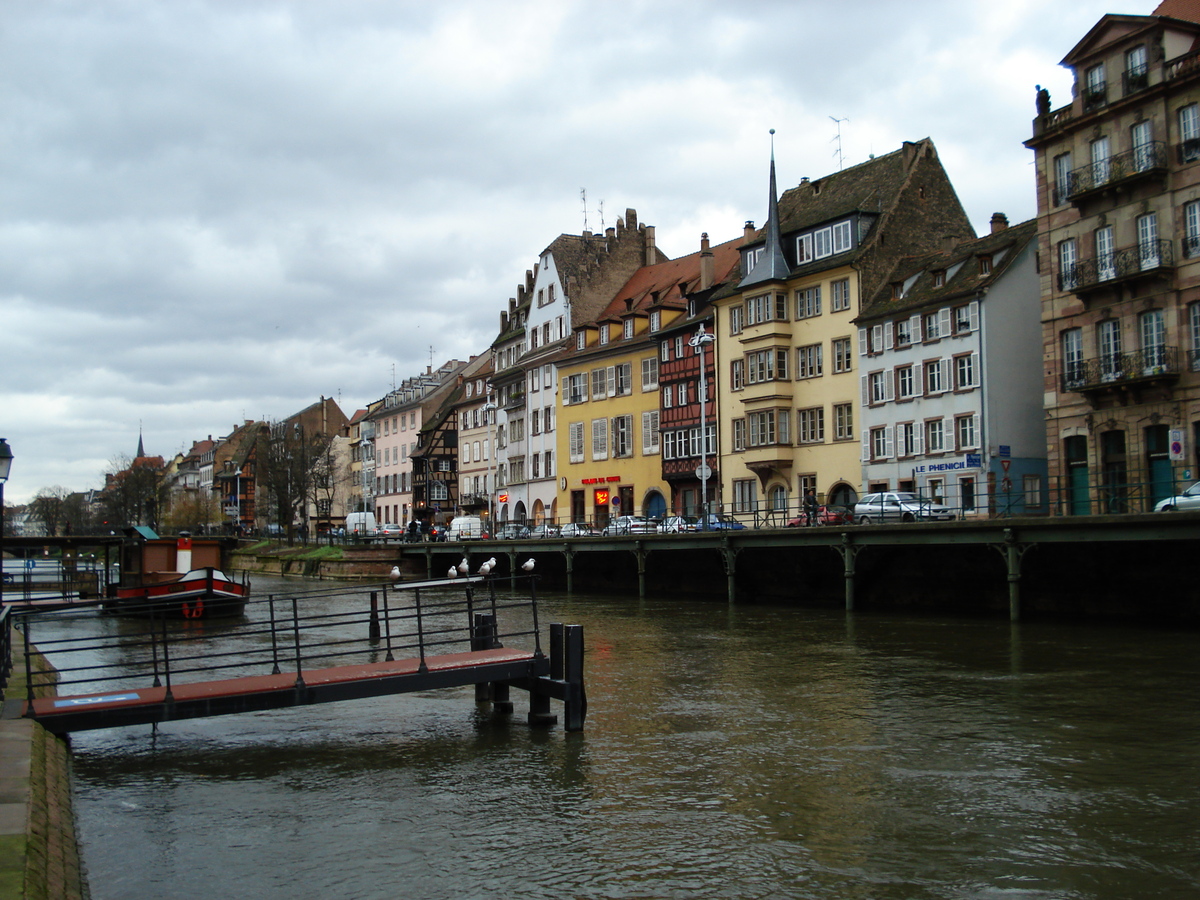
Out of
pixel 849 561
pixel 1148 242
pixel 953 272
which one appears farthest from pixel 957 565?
pixel 953 272

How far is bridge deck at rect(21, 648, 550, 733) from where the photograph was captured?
1260 cm

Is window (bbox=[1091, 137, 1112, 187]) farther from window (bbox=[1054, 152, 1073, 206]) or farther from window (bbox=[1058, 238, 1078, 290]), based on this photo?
window (bbox=[1058, 238, 1078, 290])

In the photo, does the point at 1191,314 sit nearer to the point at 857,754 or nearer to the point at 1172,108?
the point at 1172,108

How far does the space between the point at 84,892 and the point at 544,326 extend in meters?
74.6

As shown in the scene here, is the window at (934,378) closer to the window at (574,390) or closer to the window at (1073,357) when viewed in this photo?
the window at (1073,357)

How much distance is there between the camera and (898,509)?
40.4 meters

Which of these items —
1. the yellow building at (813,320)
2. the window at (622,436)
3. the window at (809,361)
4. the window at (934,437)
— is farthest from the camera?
the window at (622,436)

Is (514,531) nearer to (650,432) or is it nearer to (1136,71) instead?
(650,432)

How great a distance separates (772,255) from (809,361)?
230 inches

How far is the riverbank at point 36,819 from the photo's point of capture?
714 cm

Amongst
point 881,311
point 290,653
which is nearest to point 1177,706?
point 290,653

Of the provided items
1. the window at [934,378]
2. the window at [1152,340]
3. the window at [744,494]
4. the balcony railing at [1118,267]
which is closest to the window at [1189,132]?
the balcony railing at [1118,267]

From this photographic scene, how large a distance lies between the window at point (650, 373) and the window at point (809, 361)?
493 inches

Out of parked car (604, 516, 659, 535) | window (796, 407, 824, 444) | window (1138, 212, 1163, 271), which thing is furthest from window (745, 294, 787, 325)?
window (1138, 212, 1163, 271)
